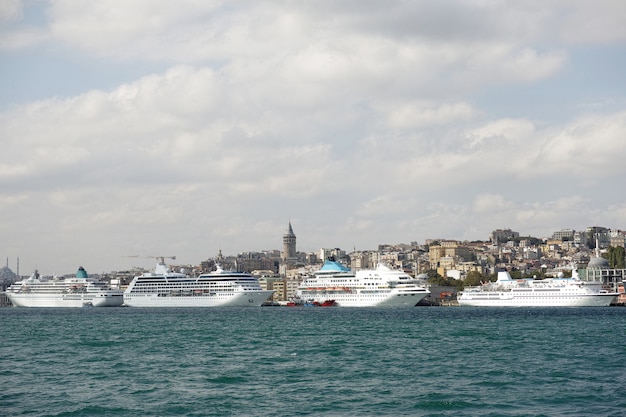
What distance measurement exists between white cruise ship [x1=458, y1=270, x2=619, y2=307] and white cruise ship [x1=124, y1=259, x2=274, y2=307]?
34.4 m

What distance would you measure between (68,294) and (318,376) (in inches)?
4816

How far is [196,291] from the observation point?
5335 inches

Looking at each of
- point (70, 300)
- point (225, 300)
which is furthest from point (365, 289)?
point (70, 300)

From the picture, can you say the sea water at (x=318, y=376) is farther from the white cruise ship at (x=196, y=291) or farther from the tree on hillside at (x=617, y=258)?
the tree on hillside at (x=617, y=258)

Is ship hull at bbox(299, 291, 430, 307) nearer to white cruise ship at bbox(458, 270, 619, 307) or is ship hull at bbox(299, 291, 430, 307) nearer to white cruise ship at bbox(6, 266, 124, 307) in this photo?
white cruise ship at bbox(458, 270, 619, 307)

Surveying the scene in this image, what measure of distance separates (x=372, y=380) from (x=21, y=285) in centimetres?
13383

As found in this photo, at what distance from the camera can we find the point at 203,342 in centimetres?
4688

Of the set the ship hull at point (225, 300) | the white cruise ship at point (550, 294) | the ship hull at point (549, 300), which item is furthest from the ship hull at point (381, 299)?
the ship hull at point (225, 300)

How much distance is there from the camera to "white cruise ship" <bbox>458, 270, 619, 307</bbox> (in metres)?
118

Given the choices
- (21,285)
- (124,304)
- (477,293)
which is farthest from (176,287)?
(477,293)

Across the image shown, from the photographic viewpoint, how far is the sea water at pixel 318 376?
79.0 feet

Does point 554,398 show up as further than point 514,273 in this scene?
No

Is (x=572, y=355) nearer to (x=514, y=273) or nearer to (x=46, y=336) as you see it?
(x=46, y=336)

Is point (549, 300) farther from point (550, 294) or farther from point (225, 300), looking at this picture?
point (225, 300)
